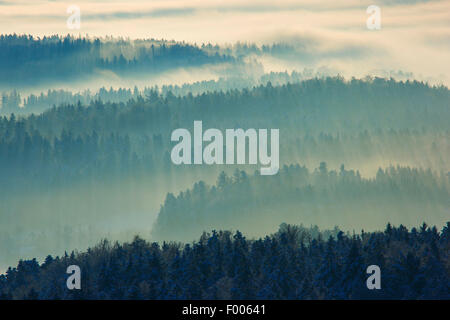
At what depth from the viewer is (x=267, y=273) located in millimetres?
106938

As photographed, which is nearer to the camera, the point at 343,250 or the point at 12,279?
the point at 343,250

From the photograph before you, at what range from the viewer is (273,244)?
12069cm

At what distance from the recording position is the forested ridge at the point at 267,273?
10281cm

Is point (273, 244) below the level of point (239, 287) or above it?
above

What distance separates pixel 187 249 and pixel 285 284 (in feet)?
69.8

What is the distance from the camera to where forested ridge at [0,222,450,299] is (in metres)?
103
